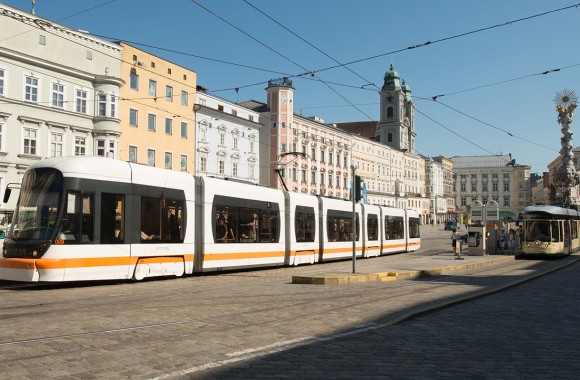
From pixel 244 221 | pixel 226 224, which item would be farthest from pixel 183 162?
pixel 226 224

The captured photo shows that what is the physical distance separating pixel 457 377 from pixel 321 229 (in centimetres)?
1926

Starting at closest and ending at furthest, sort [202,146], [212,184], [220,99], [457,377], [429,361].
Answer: [457,377] < [429,361] < [212,184] < [202,146] < [220,99]

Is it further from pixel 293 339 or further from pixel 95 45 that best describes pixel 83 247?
pixel 95 45

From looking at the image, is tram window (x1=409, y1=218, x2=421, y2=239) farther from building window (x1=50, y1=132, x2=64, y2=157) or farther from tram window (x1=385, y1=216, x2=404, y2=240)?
building window (x1=50, y1=132, x2=64, y2=157)

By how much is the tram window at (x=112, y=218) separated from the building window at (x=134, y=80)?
3180 cm

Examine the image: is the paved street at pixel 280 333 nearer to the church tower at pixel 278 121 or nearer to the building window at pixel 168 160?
the building window at pixel 168 160

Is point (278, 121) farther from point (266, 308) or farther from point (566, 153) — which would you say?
point (266, 308)

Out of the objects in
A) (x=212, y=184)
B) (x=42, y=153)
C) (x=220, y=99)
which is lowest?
(x=212, y=184)

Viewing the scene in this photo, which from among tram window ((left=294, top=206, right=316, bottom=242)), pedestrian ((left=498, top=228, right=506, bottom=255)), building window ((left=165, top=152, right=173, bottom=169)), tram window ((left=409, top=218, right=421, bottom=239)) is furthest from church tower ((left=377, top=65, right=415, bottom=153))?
tram window ((left=294, top=206, right=316, bottom=242))

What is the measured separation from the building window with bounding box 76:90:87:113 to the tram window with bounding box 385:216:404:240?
891 inches

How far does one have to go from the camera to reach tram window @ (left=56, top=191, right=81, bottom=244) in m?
13.3

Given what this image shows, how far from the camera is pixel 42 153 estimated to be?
37250mm

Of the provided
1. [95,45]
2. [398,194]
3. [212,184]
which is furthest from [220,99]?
[398,194]

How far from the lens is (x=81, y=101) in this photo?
1581 inches
